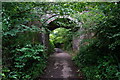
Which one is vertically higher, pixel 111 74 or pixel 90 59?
pixel 90 59

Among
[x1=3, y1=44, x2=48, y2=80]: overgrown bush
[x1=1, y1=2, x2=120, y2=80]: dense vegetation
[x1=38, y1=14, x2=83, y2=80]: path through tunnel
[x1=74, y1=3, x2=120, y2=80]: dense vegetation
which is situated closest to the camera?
[x1=1, y1=2, x2=120, y2=80]: dense vegetation

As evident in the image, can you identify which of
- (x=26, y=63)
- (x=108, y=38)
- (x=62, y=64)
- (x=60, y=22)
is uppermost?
(x=60, y=22)

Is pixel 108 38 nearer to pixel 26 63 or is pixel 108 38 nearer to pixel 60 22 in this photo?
pixel 60 22

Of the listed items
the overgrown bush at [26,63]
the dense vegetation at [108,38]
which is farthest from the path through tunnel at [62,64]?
the dense vegetation at [108,38]

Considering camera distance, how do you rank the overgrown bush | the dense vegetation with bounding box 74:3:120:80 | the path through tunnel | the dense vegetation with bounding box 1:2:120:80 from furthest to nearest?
the path through tunnel < the overgrown bush < the dense vegetation with bounding box 74:3:120:80 < the dense vegetation with bounding box 1:2:120:80

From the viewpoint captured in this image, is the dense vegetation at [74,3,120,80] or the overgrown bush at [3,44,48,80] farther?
the overgrown bush at [3,44,48,80]

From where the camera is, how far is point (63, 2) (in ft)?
8.69

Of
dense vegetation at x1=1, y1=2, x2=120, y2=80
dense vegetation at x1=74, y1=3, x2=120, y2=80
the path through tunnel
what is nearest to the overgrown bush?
dense vegetation at x1=1, y1=2, x2=120, y2=80

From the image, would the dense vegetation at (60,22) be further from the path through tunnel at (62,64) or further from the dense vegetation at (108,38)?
the path through tunnel at (62,64)

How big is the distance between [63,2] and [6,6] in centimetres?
139

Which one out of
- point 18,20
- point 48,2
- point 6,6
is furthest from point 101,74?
point 6,6

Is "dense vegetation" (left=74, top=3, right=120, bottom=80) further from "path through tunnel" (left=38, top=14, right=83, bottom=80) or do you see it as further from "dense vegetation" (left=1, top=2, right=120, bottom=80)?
"path through tunnel" (left=38, top=14, right=83, bottom=80)

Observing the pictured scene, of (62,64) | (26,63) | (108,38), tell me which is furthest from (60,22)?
(62,64)

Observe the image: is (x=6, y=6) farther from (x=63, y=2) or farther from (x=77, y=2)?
(x=77, y=2)
